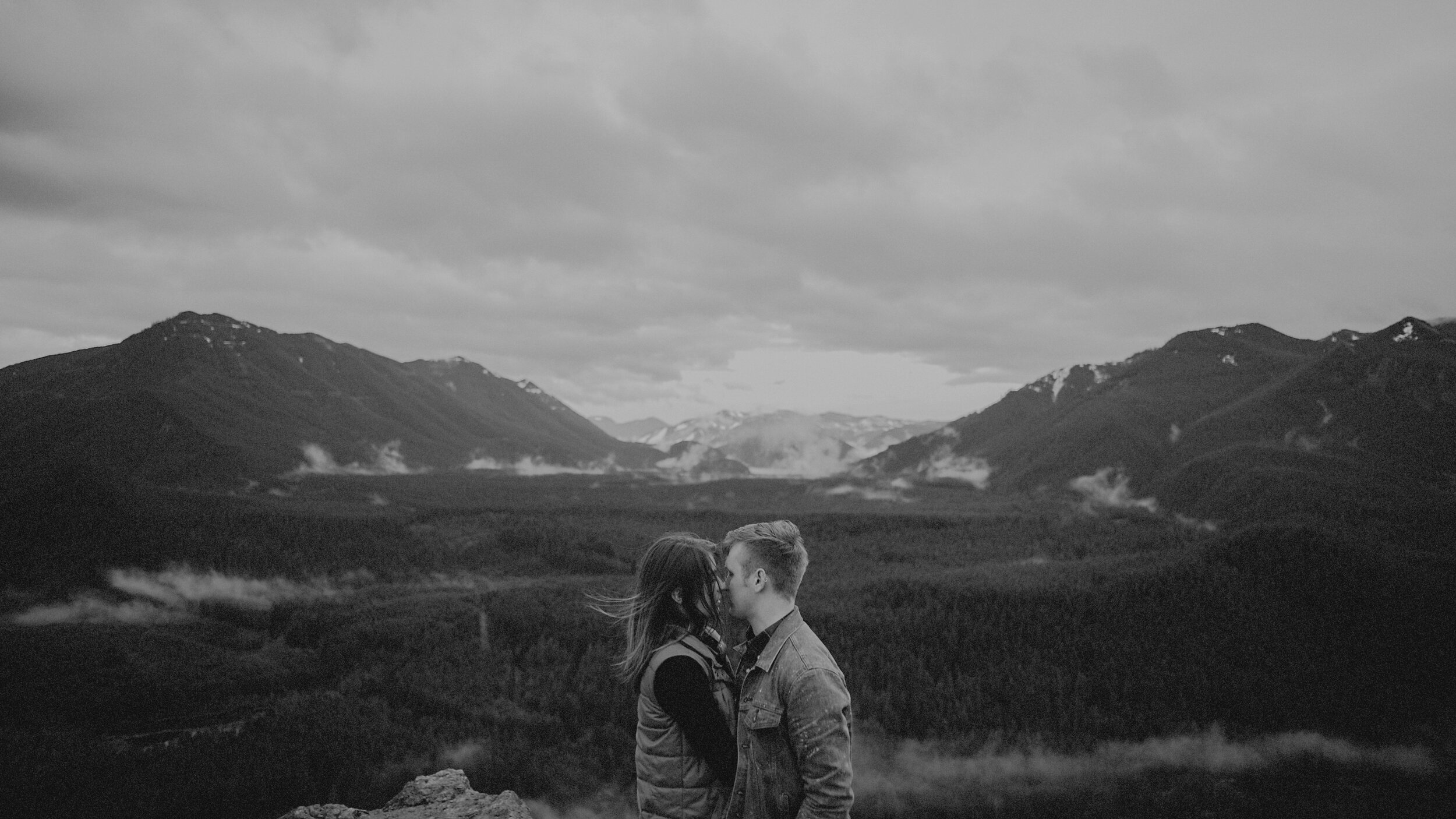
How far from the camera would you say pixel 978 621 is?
89062mm

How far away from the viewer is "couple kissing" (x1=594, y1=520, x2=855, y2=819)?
6395 millimetres

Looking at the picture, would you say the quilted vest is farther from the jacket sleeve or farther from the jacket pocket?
the jacket sleeve

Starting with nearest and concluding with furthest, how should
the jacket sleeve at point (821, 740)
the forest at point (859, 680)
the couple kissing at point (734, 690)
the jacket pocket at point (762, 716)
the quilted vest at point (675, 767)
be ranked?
the jacket sleeve at point (821, 740) → the couple kissing at point (734, 690) → the jacket pocket at point (762, 716) → the quilted vest at point (675, 767) → the forest at point (859, 680)

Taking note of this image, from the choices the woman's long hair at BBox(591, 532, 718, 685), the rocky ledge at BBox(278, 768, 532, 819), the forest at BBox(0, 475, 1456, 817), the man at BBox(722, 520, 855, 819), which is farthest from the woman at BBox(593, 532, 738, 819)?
the forest at BBox(0, 475, 1456, 817)

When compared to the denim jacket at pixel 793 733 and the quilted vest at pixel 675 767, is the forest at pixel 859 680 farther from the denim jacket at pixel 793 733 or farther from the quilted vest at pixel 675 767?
the denim jacket at pixel 793 733

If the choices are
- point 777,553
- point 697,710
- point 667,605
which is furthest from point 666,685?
point 777,553

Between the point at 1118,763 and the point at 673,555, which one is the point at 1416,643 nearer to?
the point at 1118,763

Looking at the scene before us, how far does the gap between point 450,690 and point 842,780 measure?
78813 mm

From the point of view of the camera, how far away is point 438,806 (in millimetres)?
22812

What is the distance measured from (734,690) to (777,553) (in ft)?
4.86

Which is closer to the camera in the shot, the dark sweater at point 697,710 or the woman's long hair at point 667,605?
the dark sweater at point 697,710

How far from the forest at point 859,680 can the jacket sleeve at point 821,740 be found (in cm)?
5771

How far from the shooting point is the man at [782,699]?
6.33 metres

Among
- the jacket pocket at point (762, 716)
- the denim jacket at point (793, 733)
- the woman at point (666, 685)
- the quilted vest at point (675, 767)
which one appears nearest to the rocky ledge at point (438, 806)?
the quilted vest at point (675, 767)
